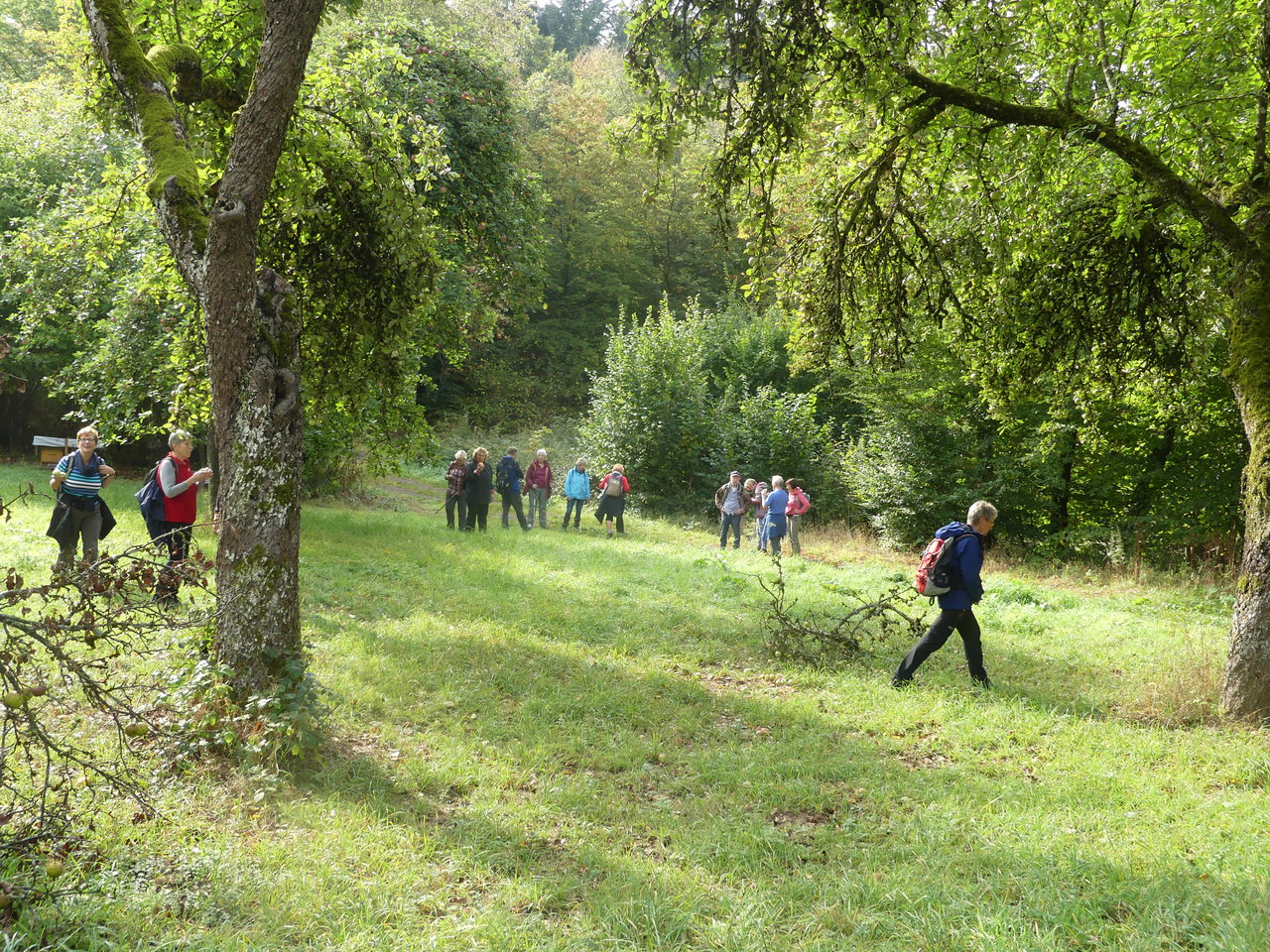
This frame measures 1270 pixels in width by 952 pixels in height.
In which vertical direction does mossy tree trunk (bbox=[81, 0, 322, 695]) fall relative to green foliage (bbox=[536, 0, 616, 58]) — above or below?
below

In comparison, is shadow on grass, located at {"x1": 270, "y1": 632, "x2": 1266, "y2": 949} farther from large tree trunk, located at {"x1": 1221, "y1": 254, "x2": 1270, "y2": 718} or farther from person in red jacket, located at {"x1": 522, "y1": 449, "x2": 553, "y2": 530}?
person in red jacket, located at {"x1": 522, "y1": 449, "x2": 553, "y2": 530}

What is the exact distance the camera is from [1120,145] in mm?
6602

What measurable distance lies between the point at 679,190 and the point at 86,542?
35.2 metres

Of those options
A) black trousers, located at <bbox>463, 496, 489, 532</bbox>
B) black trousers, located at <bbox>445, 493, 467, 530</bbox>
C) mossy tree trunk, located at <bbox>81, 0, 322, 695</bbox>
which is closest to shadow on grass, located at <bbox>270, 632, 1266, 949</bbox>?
mossy tree trunk, located at <bbox>81, 0, 322, 695</bbox>

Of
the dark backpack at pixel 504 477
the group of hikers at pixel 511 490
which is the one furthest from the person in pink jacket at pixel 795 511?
the dark backpack at pixel 504 477

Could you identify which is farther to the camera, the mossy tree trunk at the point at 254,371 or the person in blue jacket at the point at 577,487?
the person in blue jacket at the point at 577,487

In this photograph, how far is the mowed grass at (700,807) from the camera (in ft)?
11.4

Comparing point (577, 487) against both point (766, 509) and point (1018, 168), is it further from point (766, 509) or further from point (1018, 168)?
point (1018, 168)

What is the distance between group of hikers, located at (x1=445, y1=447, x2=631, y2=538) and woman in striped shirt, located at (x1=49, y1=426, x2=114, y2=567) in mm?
7636

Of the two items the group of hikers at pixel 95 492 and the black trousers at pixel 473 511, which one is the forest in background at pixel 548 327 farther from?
the black trousers at pixel 473 511

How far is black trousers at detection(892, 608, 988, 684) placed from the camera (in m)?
7.05

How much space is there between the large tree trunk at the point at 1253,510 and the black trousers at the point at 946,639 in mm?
1884

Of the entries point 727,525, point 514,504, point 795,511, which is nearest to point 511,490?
point 514,504

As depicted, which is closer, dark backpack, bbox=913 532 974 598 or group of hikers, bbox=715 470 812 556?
dark backpack, bbox=913 532 974 598
